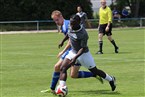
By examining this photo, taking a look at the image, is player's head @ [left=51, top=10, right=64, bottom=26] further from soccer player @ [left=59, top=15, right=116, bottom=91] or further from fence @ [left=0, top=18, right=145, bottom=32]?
fence @ [left=0, top=18, right=145, bottom=32]

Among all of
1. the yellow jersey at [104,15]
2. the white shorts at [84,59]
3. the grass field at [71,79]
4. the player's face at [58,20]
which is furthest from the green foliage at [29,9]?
the white shorts at [84,59]

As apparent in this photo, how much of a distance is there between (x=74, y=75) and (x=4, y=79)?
9.73 ft

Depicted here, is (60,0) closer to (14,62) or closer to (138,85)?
(14,62)

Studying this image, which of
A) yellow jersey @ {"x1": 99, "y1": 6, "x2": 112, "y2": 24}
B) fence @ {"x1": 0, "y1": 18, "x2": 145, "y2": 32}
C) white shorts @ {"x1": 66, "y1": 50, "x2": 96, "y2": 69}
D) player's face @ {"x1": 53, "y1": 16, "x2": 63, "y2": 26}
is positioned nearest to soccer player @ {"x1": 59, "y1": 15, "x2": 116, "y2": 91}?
white shorts @ {"x1": 66, "y1": 50, "x2": 96, "y2": 69}

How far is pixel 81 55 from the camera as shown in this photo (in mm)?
10375

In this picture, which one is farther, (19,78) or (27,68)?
(27,68)

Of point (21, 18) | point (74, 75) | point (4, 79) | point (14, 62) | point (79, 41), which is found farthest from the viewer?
point (21, 18)

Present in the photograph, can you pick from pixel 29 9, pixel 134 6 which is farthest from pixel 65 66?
pixel 134 6

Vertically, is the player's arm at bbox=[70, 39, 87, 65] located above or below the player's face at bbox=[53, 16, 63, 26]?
below

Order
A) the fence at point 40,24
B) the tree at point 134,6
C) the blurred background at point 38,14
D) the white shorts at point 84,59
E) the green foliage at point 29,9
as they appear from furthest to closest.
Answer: the tree at point 134,6 < the green foliage at point 29,9 < the blurred background at point 38,14 < the fence at point 40,24 < the white shorts at point 84,59

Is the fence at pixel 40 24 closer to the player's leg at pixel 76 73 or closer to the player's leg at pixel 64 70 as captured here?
the player's leg at pixel 76 73

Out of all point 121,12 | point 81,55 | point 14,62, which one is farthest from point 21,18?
point 81,55

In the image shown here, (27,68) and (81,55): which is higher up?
(81,55)

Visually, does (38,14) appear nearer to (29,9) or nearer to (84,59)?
(29,9)
